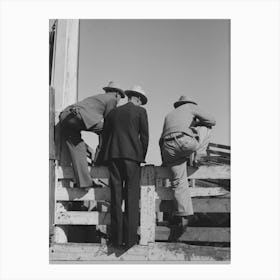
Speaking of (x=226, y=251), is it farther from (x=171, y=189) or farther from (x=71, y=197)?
(x=71, y=197)

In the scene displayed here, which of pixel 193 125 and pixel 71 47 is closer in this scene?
pixel 193 125

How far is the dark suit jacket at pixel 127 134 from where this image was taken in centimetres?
460

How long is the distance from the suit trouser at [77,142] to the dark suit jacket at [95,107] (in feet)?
0.25

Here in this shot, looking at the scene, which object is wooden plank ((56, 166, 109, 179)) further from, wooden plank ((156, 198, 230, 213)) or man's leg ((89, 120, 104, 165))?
wooden plank ((156, 198, 230, 213))

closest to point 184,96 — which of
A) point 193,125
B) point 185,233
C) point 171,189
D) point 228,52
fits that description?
point 193,125

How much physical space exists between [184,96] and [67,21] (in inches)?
74.8

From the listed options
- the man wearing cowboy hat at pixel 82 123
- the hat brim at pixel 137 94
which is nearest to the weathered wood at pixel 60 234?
the man wearing cowboy hat at pixel 82 123

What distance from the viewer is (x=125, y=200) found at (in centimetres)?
460

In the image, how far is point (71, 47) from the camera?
550 centimetres

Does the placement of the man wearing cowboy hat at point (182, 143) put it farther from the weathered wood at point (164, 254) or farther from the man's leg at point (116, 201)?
the man's leg at point (116, 201)

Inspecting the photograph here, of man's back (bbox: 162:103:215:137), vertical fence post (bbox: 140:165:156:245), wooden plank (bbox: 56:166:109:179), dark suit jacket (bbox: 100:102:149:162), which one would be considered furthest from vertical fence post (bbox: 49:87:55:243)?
man's back (bbox: 162:103:215:137)

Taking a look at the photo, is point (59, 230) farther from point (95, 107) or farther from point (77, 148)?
point (95, 107)

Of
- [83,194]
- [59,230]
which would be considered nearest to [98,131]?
[83,194]

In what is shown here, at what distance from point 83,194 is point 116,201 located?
492 millimetres
